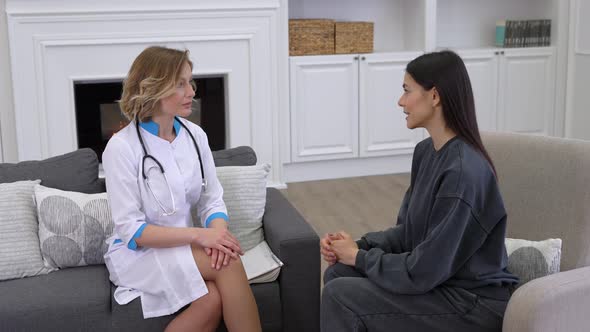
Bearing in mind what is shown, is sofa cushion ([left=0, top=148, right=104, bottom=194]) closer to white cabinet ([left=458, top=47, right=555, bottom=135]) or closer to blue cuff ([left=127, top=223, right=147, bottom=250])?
blue cuff ([left=127, top=223, right=147, bottom=250])

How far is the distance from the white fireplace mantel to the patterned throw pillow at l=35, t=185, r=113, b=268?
91.8 inches

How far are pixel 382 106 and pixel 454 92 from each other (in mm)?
3456

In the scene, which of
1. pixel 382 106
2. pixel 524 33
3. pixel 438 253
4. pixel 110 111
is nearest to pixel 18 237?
pixel 438 253

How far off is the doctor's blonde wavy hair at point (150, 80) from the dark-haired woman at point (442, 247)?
72cm

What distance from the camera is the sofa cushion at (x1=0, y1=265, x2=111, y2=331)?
238 centimetres

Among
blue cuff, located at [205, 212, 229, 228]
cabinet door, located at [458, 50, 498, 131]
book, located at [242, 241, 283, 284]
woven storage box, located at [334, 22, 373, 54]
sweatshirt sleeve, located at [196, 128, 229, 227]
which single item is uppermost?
woven storage box, located at [334, 22, 373, 54]

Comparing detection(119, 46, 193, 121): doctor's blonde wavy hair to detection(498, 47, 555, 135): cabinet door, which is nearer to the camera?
detection(119, 46, 193, 121): doctor's blonde wavy hair

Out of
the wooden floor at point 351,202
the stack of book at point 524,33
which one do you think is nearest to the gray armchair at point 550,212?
the wooden floor at point 351,202

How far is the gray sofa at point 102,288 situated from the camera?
241cm

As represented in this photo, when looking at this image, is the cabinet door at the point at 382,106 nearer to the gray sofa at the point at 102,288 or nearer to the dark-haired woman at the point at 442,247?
the gray sofa at the point at 102,288

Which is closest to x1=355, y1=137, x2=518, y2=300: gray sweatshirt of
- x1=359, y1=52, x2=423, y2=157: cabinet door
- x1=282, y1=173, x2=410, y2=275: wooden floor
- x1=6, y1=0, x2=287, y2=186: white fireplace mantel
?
x1=282, y1=173, x2=410, y2=275: wooden floor

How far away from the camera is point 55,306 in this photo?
2410mm

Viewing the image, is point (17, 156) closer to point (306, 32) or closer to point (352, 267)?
point (306, 32)

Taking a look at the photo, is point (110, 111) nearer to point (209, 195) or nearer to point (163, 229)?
point (209, 195)
